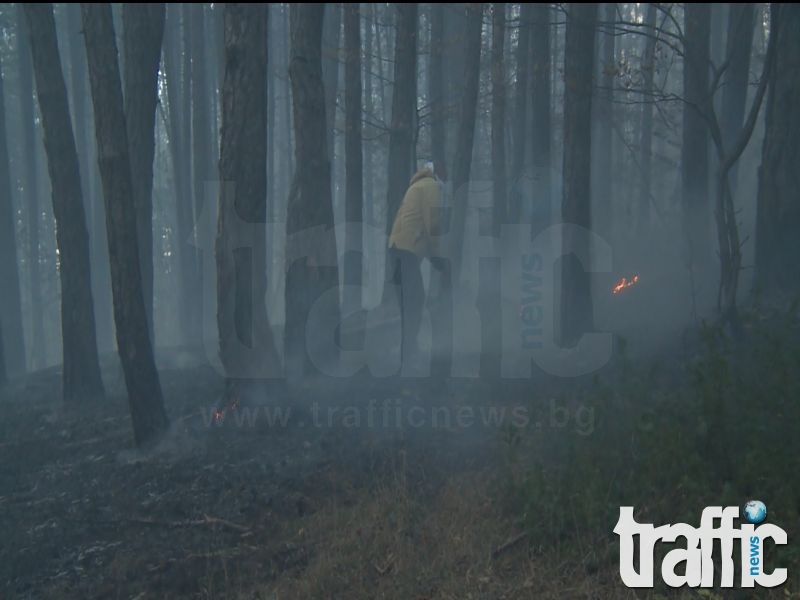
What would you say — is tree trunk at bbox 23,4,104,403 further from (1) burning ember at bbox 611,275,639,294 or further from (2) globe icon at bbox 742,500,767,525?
(2) globe icon at bbox 742,500,767,525

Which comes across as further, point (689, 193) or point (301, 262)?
point (689, 193)

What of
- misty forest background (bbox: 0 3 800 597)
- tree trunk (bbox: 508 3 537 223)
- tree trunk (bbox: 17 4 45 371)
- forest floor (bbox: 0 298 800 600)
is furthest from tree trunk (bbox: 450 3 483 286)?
tree trunk (bbox: 17 4 45 371)

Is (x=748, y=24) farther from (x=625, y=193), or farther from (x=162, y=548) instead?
(x=625, y=193)

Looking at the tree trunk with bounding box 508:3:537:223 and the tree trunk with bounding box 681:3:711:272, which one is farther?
the tree trunk with bounding box 508:3:537:223

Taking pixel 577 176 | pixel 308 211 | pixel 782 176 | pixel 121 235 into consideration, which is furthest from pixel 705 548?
pixel 577 176

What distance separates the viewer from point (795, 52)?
10516 millimetres

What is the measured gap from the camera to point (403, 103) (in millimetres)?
15781

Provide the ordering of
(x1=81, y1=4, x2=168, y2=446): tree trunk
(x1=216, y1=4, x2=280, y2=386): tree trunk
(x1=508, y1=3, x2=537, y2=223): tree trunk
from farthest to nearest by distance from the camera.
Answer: (x1=508, y1=3, x2=537, y2=223): tree trunk, (x1=216, y1=4, x2=280, y2=386): tree trunk, (x1=81, y1=4, x2=168, y2=446): tree trunk

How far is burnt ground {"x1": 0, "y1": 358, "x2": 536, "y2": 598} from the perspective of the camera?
6180mm

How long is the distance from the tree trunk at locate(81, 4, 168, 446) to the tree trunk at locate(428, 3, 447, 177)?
8.73 meters

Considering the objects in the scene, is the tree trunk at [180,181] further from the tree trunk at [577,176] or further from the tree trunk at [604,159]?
the tree trunk at [577,176]

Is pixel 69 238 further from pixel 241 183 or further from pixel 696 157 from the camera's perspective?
pixel 696 157

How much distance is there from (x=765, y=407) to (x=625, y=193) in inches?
1105

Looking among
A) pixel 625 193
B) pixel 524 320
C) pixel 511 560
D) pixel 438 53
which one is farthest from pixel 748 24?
pixel 625 193
